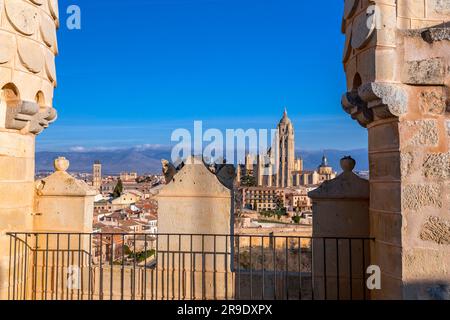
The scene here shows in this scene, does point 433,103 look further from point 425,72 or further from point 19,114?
point 19,114

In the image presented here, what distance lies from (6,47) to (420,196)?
507 cm

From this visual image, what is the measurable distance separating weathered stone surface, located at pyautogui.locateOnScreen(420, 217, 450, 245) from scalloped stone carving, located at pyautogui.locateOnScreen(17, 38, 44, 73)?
200 inches

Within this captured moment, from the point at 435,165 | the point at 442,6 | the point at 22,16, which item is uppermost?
the point at 22,16

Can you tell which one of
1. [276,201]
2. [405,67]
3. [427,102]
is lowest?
[276,201]

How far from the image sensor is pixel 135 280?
588cm

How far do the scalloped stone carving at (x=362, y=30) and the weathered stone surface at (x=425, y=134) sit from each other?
106cm

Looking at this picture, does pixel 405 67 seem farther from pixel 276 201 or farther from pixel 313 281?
pixel 276 201

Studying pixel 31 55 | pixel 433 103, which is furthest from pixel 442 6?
pixel 31 55

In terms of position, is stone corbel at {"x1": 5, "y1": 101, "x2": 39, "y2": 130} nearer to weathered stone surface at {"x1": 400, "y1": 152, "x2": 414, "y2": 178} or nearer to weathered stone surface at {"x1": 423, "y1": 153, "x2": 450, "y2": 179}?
weathered stone surface at {"x1": 400, "y1": 152, "x2": 414, "y2": 178}

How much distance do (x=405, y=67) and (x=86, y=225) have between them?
4.75 meters

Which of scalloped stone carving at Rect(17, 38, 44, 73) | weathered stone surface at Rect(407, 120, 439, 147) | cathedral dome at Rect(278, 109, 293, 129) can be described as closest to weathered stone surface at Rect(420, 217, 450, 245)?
weathered stone surface at Rect(407, 120, 439, 147)

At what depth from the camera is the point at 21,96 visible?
5.16 meters

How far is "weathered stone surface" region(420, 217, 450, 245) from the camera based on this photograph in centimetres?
426

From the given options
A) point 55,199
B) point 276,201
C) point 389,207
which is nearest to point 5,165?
point 55,199
